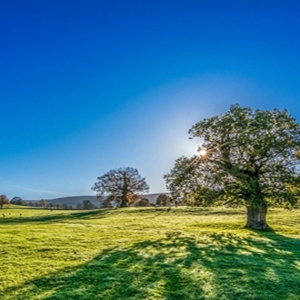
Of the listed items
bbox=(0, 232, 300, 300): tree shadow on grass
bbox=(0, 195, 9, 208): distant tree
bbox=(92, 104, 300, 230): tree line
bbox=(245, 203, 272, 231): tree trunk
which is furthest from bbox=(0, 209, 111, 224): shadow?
bbox=(0, 195, 9, 208): distant tree

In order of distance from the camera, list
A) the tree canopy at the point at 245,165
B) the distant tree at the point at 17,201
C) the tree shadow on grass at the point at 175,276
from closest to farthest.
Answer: the tree shadow on grass at the point at 175,276
the tree canopy at the point at 245,165
the distant tree at the point at 17,201

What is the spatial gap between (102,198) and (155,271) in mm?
59874

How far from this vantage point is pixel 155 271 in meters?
9.19

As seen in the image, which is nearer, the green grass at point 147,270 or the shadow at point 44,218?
the green grass at point 147,270

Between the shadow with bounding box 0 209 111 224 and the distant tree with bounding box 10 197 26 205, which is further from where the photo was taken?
the distant tree with bounding box 10 197 26 205

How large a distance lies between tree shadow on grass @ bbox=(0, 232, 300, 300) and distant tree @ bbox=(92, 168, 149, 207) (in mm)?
52318

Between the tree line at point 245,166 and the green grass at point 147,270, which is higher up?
the tree line at point 245,166

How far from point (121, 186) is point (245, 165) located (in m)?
46.1

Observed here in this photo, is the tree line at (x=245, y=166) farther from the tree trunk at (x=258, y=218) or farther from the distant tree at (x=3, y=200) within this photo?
the distant tree at (x=3, y=200)

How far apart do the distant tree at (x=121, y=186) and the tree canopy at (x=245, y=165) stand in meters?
42.4

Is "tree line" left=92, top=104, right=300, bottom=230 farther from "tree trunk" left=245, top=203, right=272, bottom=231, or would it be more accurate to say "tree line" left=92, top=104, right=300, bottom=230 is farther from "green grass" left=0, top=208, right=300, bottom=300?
"green grass" left=0, top=208, right=300, bottom=300

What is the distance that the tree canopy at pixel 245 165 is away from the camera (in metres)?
21.4

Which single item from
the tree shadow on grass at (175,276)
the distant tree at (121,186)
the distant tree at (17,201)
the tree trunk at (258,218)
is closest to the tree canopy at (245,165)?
the tree trunk at (258,218)

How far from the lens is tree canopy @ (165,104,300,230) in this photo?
21.4m
